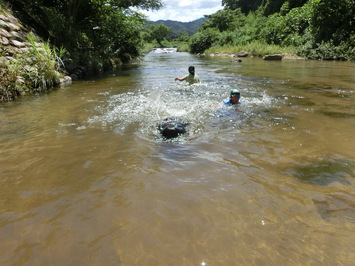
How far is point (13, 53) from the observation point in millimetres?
8648

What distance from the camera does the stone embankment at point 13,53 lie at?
7.42m

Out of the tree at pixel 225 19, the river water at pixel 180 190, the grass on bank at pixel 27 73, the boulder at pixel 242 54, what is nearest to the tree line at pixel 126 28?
the grass on bank at pixel 27 73

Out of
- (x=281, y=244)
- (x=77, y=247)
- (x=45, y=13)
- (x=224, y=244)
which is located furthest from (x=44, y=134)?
(x=45, y=13)

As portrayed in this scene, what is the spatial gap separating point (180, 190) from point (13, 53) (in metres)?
8.80

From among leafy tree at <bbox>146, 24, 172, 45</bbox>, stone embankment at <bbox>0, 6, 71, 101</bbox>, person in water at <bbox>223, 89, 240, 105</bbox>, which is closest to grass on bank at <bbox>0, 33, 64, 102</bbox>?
stone embankment at <bbox>0, 6, 71, 101</bbox>

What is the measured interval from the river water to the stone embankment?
6.80ft

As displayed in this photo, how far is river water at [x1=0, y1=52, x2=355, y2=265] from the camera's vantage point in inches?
81.4

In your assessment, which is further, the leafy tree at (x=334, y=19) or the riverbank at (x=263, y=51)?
the riverbank at (x=263, y=51)

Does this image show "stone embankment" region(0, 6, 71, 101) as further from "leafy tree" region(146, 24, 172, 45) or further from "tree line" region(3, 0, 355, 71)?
"leafy tree" region(146, 24, 172, 45)

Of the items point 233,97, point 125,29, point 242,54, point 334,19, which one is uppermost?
point 334,19

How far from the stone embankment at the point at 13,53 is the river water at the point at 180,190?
6.80ft

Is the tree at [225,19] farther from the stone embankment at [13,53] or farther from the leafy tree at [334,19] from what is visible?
the stone embankment at [13,53]

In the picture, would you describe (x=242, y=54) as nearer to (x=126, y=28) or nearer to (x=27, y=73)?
(x=126, y=28)

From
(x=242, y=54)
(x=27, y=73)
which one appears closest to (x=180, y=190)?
(x=27, y=73)
